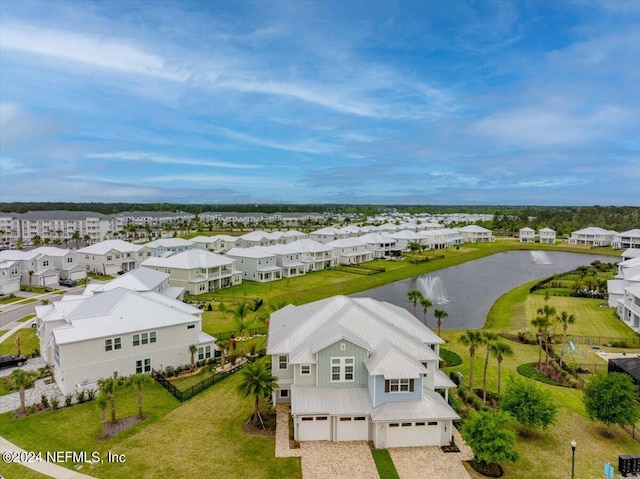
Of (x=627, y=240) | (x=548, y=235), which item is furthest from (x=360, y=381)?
(x=548, y=235)

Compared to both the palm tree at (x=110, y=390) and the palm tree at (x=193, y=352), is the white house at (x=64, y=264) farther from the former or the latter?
the palm tree at (x=110, y=390)

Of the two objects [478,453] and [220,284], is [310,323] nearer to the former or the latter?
[478,453]

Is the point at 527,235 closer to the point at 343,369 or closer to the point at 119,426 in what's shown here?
the point at 343,369

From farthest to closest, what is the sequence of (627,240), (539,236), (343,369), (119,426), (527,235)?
(539,236) < (527,235) < (627,240) < (343,369) < (119,426)

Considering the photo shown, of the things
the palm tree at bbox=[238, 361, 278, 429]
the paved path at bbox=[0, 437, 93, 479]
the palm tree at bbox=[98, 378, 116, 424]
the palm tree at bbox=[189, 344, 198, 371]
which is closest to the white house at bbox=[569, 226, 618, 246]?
the palm tree at bbox=[189, 344, 198, 371]

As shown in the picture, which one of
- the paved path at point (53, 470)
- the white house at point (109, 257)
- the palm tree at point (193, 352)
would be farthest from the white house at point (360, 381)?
the white house at point (109, 257)

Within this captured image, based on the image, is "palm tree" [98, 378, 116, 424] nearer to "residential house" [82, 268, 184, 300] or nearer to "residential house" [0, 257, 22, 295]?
"residential house" [82, 268, 184, 300]
